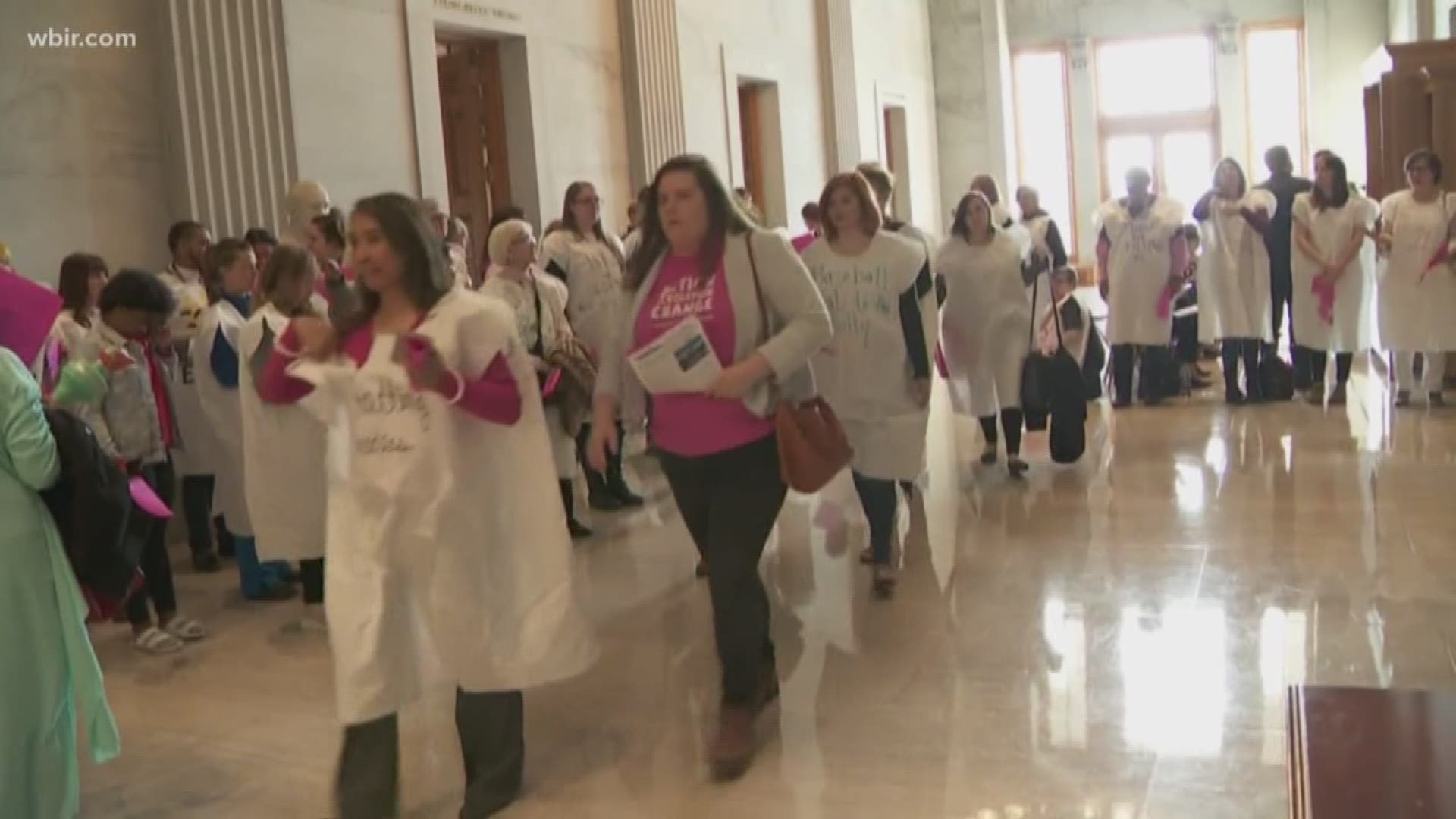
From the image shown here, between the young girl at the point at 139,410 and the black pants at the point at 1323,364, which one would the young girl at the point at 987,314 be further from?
the young girl at the point at 139,410

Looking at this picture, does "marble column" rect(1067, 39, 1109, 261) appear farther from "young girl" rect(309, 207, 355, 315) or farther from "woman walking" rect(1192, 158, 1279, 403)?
"young girl" rect(309, 207, 355, 315)

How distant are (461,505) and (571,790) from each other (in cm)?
91

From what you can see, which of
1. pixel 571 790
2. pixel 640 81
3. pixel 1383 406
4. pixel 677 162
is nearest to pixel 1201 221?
pixel 1383 406

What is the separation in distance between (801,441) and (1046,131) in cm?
Result: 2022

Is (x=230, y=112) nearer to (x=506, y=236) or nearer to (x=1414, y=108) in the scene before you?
(x=506, y=236)

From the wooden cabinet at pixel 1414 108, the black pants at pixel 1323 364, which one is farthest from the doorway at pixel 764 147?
the black pants at pixel 1323 364

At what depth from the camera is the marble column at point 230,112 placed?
748cm

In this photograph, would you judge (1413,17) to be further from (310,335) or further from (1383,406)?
(310,335)

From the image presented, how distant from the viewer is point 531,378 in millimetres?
3500

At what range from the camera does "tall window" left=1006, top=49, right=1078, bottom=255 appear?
22703 millimetres

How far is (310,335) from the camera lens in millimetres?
3359

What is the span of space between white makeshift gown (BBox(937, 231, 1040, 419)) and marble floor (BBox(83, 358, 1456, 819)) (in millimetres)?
637

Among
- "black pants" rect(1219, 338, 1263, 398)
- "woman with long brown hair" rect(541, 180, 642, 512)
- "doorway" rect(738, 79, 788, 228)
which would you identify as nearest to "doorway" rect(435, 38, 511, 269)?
"woman with long brown hair" rect(541, 180, 642, 512)

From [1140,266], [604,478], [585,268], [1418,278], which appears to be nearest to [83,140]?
[585,268]
